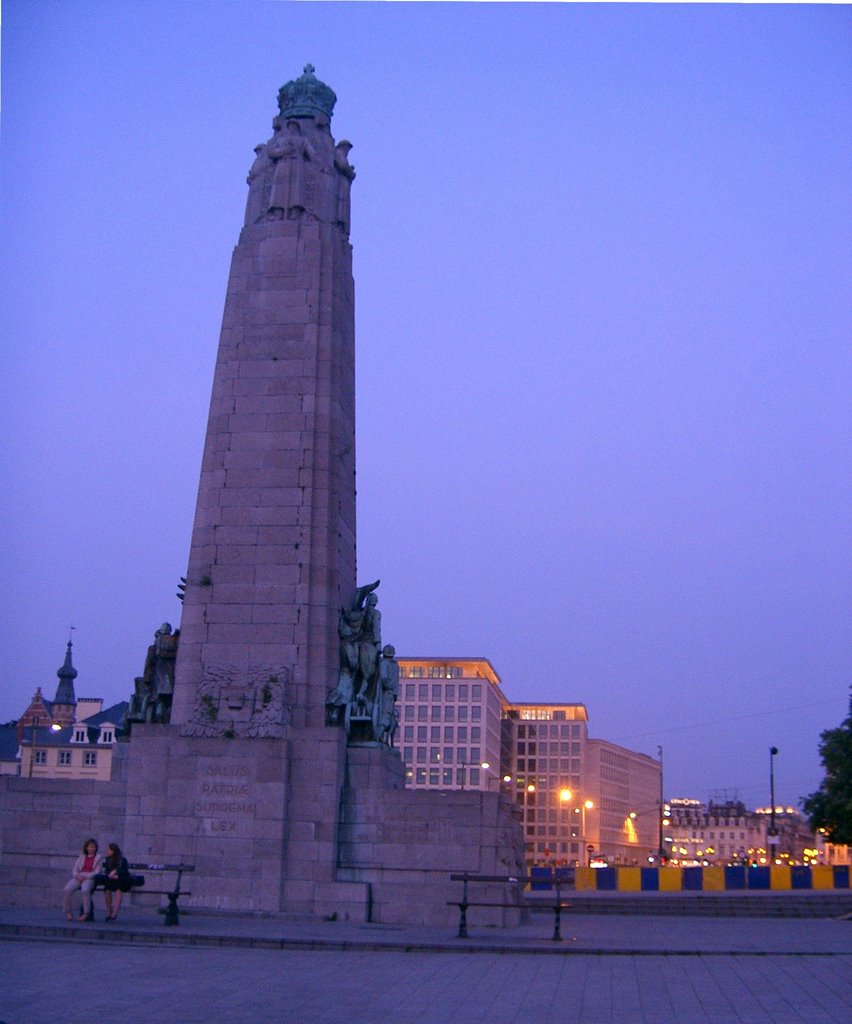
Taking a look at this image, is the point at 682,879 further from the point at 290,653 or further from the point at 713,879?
the point at 290,653

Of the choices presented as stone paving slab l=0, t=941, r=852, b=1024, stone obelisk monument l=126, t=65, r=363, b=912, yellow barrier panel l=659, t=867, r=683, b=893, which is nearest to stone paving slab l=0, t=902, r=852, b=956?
stone paving slab l=0, t=941, r=852, b=1024

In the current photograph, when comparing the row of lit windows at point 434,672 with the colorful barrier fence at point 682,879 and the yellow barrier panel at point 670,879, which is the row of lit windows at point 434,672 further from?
the yellow barrier panel at point 670,879

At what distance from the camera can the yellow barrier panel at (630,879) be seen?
49406 millimetres

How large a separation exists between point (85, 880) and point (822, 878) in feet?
123

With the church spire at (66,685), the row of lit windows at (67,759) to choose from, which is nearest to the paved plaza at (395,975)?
the row of lit windows at (67,759)

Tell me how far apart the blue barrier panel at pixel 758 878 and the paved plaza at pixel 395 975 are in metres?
28.2

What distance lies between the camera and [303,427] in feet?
89.9

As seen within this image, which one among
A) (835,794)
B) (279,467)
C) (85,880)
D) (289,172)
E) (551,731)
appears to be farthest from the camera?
(551,731)

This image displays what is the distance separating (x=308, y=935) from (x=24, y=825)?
9034 millimetres

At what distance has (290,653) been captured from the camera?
86.2ft

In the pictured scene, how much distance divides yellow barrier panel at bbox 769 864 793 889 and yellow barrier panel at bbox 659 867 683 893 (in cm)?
336

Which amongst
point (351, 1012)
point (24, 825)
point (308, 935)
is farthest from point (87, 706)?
point (351, 1012)

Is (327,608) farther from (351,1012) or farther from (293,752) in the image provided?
(351,1012)

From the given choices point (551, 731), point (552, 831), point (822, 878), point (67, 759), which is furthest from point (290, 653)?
point (551, 731)
